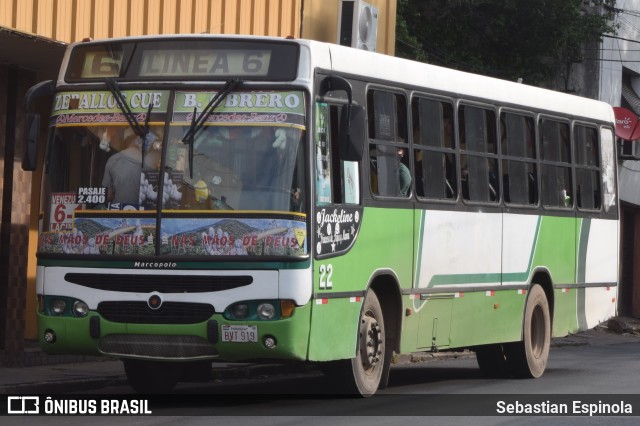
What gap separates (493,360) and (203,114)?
249 inches

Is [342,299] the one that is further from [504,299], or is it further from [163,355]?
[504,299]

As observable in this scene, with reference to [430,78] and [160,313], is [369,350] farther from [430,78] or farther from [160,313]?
[430,78]

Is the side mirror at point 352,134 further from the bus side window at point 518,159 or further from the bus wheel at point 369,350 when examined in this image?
the bus side window at point 518,159

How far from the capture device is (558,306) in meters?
17.2

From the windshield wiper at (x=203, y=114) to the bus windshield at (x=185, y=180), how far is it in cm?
1

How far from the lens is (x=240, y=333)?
1138 centimetres

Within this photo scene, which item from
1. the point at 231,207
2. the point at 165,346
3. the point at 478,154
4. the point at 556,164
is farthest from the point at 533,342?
the point at 165,346

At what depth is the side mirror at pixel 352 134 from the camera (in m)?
11.8

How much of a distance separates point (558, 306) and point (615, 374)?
1071 mm

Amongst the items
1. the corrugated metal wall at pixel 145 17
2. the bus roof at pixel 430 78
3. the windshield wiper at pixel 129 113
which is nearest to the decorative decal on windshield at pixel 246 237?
the windshield wiper at pixel 129 113

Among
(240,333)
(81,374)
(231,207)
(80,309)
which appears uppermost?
(231,207)

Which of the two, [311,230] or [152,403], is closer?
[311,230]

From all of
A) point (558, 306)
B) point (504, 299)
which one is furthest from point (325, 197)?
point (558, 306)

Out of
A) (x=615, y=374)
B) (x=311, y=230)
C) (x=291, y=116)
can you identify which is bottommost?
(x=615, y=374)
